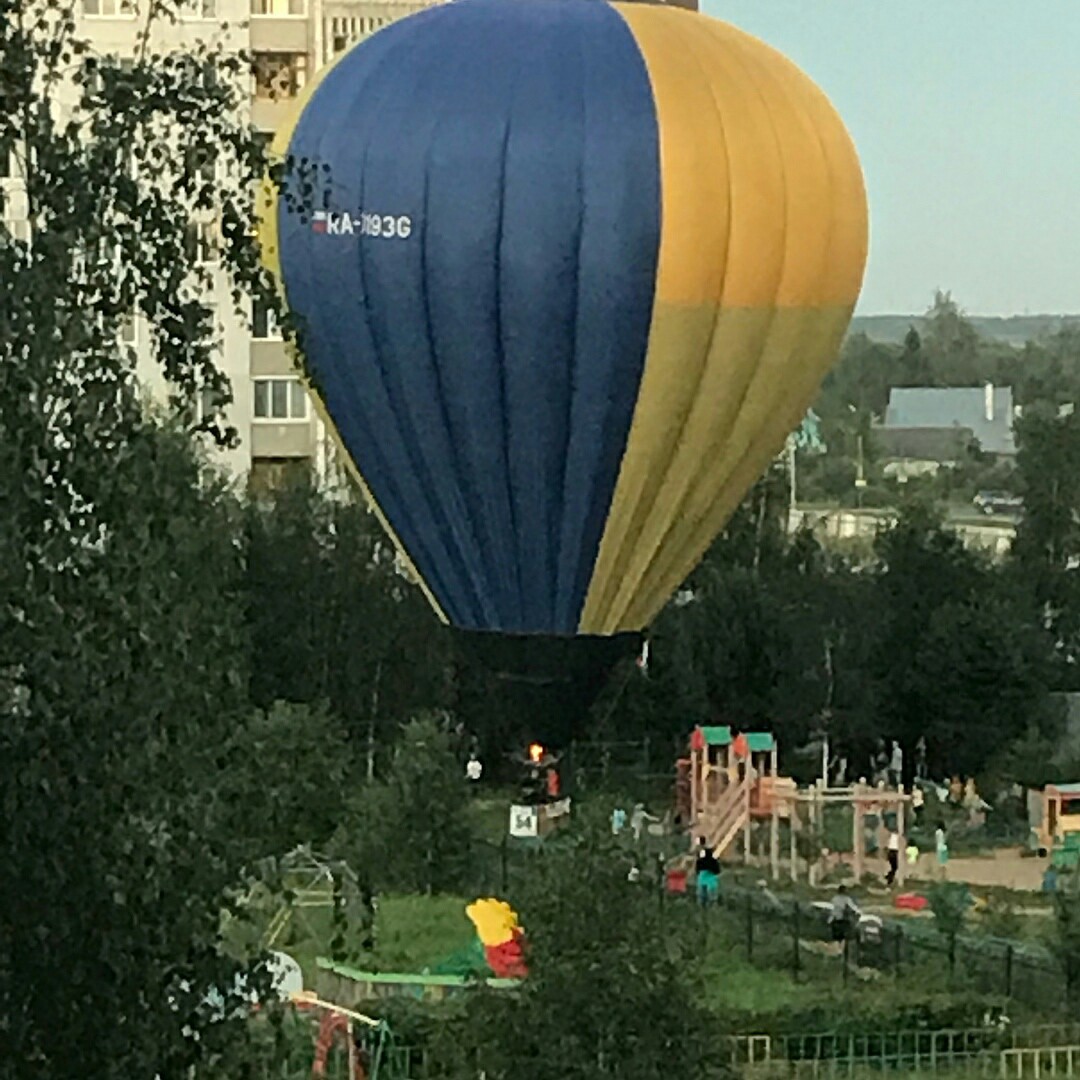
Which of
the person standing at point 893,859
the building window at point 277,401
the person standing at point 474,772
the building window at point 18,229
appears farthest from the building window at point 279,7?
the building window at point 18,229

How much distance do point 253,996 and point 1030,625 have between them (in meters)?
15.4

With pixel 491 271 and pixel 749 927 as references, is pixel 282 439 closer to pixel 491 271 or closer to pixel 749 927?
pixel 491 271

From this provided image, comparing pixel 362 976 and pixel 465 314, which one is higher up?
pixel 465 314

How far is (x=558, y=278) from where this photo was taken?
14102 mm

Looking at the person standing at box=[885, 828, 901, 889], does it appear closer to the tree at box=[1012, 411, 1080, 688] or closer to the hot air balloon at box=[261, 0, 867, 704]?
the hot air balloon at box=[261, 0, 867, 704]

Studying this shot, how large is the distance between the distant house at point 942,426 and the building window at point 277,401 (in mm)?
36282

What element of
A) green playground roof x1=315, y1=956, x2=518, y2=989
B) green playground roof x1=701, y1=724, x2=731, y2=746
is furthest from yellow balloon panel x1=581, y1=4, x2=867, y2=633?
green playground roof x1=315, y1=956, x2=518, y2=989

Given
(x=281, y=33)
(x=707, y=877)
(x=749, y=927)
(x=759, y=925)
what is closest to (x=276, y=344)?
(x=281, y=33)

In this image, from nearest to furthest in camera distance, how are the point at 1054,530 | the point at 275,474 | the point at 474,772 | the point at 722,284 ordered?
the point at 722,284
the point at 474,772
the point at 1054,530
the point at 275,474

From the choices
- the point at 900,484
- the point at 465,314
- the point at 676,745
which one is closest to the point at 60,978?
the point at 465,314

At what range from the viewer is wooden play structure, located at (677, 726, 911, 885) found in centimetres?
1557

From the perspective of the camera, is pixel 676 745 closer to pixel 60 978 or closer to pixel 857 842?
pixel 857 842

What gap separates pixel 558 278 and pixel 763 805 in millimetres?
3760

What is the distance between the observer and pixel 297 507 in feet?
72.1
